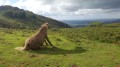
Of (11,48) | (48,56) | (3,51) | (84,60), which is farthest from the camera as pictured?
(11,48)

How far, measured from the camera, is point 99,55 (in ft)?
80.5

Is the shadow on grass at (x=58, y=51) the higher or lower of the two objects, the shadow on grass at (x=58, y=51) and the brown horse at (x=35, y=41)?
the lower

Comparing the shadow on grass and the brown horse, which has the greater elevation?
the brown horse

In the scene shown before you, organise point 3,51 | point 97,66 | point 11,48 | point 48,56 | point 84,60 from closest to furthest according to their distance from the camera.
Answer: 1. point 97,66
2. point 84,60
3. point 48,56
4. point 3,51
5. point 11,48

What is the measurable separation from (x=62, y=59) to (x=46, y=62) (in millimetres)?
1761

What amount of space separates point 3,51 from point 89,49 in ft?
35.7

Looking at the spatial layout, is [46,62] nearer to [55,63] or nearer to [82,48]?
[55,63]

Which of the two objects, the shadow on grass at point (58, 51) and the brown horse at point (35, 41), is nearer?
the shadow on grass at point (58, 51)

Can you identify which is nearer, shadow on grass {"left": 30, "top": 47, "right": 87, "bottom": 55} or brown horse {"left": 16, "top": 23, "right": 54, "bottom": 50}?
shadow on grass {"left": 30, "top": 47, "right": 87, "bottom": 55}

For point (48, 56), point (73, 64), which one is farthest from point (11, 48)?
point (73, 64)

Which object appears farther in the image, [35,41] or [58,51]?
[35,41]

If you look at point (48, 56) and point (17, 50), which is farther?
point (17, 50)

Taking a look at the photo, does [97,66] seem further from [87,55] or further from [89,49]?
[89,49]

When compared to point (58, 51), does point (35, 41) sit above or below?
above
